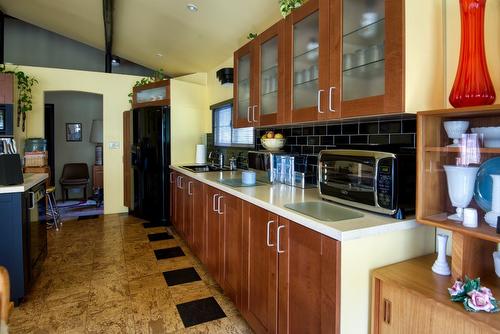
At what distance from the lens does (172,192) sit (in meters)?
3.98

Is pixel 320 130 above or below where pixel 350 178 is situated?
above

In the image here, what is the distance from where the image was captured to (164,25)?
3.69m

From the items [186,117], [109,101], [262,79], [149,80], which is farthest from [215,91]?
[262,79]

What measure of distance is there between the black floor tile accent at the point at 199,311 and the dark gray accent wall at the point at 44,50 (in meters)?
5.36

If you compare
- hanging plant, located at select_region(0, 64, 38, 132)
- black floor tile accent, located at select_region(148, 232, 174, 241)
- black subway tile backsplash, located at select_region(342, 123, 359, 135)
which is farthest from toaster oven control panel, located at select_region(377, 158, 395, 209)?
hanging plant, located at select_region(0, 64, 38, 132)

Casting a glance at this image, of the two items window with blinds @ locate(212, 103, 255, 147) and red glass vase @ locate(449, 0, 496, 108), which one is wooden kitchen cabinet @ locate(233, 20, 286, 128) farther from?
red glass vase @ locate(449, 0, 496, 108)

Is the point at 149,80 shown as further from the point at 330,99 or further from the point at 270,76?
the point at 330,99

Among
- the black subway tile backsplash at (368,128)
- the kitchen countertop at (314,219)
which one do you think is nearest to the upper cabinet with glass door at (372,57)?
the black subway tile backsplash at (368,128)

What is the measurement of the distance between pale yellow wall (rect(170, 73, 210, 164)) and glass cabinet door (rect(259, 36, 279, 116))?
7.28 feet

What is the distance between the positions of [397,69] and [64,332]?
2.34 m

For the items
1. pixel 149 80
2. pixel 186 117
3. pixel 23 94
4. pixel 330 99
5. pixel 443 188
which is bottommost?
pixel 443 188

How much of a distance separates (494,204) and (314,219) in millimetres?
636

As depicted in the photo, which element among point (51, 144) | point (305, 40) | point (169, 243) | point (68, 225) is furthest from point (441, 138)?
point (51, 144)

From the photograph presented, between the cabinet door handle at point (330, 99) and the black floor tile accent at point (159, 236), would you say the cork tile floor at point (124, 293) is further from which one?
the cabinet door handle at point (330, 99)
